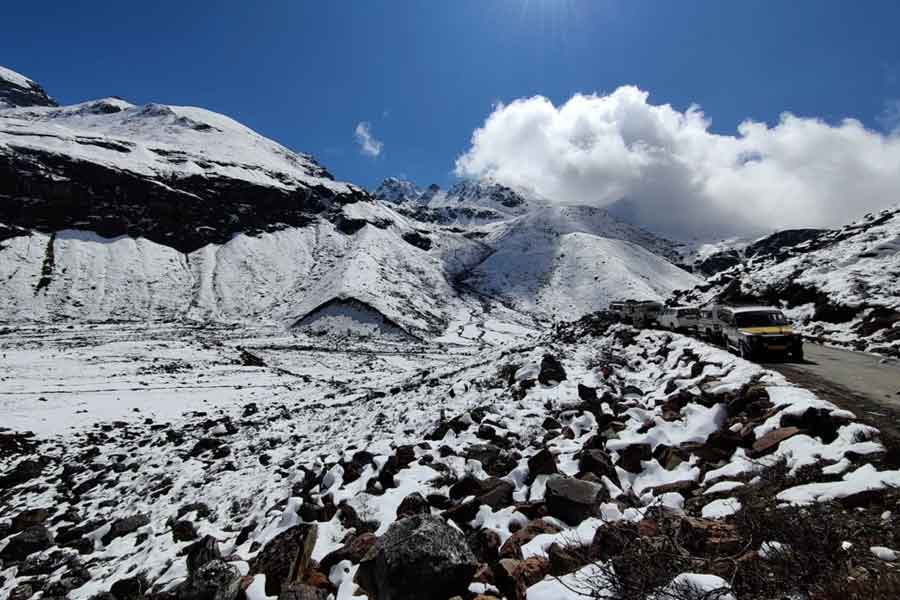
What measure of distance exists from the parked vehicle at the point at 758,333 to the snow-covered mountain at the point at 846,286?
11.4 feet

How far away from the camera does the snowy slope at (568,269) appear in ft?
328

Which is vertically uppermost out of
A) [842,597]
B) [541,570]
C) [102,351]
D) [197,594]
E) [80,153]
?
[80,153]

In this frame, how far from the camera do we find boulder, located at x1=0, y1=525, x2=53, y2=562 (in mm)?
10211

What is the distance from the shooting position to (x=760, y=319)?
656 inches

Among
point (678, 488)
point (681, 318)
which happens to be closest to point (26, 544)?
point (678, 488)

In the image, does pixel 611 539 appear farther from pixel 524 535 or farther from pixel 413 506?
pixel 413 506

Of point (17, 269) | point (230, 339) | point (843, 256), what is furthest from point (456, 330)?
point (17, 269)

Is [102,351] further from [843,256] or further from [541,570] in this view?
[843,256]

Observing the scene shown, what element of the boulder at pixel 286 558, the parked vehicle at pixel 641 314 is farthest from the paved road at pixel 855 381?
the parked vehicle at pixel 641 314

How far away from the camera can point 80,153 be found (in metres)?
105

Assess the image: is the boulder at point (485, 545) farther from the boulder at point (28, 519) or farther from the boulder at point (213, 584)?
the boulder at point (28, 519)

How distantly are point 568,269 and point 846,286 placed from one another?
93.7m

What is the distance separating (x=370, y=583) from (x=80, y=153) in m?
141

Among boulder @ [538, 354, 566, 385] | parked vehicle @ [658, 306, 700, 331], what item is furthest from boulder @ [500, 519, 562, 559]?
parked vehicle @ [658, 306, 700, 331]
